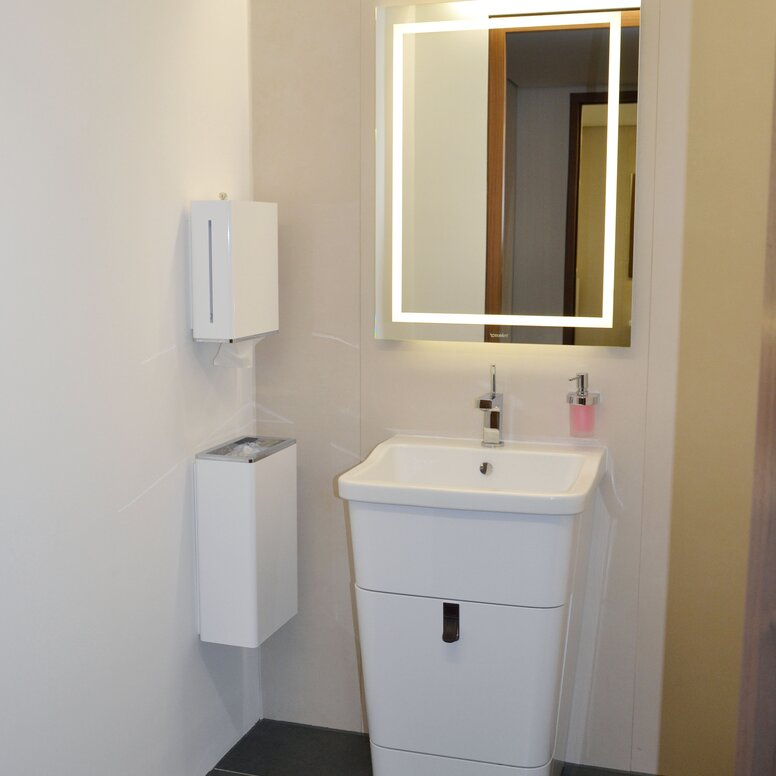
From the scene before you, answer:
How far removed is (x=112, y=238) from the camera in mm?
1851

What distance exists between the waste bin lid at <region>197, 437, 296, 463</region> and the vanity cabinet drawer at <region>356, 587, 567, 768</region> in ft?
1.37

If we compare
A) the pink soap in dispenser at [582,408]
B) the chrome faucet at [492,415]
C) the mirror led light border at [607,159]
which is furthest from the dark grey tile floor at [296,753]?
the mirror led light border at [607,159]

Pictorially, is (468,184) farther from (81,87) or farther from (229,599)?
(229,599)

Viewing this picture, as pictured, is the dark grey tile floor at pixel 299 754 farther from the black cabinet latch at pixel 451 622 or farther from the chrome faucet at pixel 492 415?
the chrome faucet at pixel 492 415

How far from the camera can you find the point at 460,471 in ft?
7.39

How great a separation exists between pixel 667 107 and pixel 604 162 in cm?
18

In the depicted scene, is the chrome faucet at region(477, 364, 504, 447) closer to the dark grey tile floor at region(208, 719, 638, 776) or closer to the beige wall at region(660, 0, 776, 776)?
the beige wall at region(660, 0, 776, 776)

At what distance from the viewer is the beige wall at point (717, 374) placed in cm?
206

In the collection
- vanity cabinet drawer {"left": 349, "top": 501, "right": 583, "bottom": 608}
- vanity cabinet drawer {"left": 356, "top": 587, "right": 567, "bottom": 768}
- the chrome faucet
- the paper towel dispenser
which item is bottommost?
vanity cabinet drawer {"left": 356, "top": 587, "right": 567, "bottom": 768}

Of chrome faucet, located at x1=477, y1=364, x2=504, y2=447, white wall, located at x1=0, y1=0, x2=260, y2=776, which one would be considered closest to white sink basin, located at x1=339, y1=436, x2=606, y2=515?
chrome faucet, located at x1=477, y1=364, x2=504, y2=447

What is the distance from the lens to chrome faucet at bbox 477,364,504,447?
2234 mm

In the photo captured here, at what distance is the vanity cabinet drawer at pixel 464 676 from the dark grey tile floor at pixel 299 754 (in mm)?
361

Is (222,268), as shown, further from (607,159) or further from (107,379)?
(607,159)

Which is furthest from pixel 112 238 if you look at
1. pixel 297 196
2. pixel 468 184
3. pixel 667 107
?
pixel 667 107
